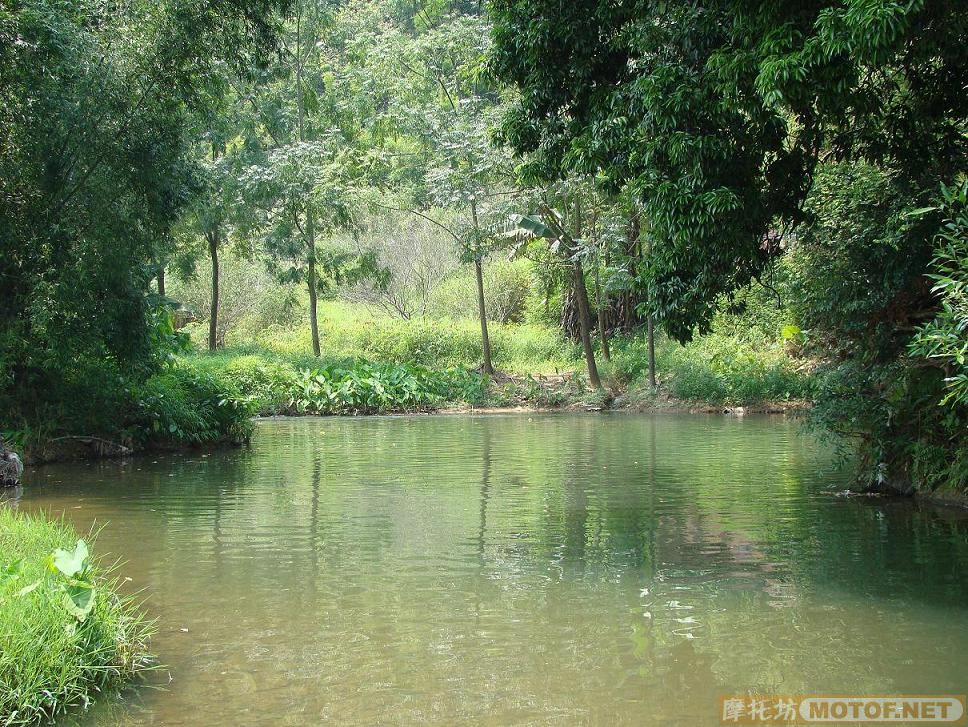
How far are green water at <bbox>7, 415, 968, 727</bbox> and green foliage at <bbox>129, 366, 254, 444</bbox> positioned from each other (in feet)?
7.96

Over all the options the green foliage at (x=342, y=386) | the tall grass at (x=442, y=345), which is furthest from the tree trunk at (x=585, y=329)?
the green foliage at (x=342, y=386)

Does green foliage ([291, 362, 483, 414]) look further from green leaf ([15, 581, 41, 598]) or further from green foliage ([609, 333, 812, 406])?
green leaf ([15, 581, 41, 598])

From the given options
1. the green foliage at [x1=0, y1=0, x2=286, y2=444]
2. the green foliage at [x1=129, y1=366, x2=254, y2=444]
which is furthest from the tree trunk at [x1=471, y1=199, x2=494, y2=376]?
the green foliage at [x1=0, y1=0, x2=286, y2=444]

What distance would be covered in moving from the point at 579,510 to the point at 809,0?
21.2ft

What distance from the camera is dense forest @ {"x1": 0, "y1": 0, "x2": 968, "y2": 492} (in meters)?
9.27

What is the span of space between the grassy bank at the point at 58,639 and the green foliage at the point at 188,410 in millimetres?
11893

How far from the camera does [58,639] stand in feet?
19.6

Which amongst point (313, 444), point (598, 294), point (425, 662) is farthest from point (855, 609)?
point (598, 294)

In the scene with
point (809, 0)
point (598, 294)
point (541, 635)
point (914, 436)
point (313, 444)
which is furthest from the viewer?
point (598, 294)

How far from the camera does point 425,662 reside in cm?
676

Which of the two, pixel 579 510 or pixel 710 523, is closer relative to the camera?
pixel 710 523

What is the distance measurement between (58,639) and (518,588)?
385cm

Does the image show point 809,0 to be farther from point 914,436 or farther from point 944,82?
point 914,436

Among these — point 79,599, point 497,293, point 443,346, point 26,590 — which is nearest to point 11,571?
point 26,590
